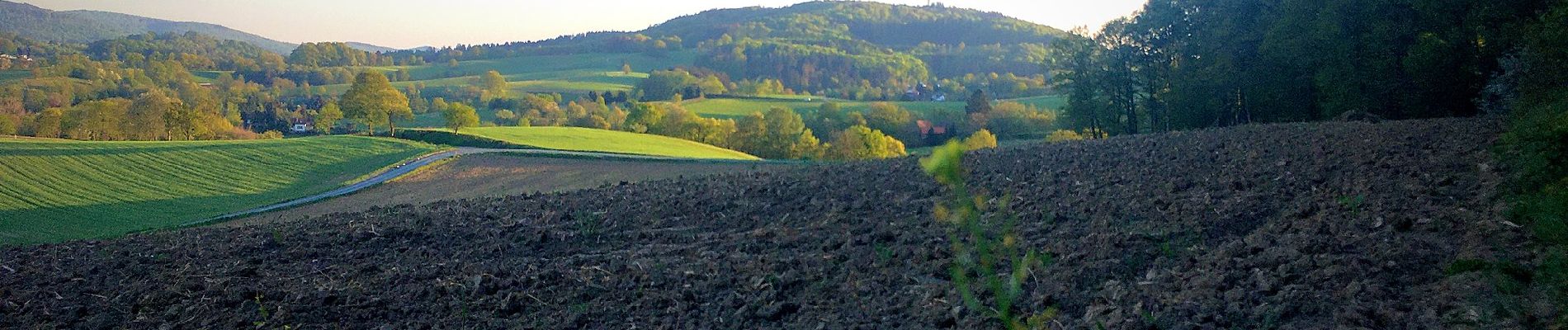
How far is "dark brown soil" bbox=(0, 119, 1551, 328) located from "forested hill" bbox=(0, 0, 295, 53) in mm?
141198

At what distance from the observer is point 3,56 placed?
327 ft

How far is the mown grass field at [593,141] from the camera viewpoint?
157 feet

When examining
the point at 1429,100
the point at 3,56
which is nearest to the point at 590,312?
the point at 1429,100

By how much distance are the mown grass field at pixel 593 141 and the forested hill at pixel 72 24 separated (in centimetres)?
10165

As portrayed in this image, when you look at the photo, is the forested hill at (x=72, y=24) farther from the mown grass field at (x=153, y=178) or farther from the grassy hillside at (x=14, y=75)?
the mown grass field at (x=153, y=178)

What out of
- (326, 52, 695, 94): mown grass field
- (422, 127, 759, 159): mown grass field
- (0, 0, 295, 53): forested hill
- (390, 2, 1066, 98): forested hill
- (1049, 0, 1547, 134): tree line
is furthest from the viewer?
(0, 0, 295, 53): forested hill

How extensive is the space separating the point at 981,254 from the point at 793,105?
92796mm

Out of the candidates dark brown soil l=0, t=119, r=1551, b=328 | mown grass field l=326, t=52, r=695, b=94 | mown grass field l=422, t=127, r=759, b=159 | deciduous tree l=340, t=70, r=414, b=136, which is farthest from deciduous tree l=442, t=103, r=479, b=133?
mown grass field l=326, t=52, r=695, b=94

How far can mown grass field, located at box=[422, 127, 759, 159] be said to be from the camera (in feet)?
157

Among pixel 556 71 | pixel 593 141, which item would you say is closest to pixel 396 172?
pixel 593 141

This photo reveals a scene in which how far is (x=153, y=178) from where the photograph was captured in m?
34.4

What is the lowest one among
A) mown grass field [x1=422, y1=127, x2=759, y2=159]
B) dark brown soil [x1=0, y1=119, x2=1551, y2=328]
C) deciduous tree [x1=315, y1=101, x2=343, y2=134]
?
mown grass field [x1=422, y1=127, x2=759, y2=159]

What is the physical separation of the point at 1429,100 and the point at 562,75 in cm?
12603

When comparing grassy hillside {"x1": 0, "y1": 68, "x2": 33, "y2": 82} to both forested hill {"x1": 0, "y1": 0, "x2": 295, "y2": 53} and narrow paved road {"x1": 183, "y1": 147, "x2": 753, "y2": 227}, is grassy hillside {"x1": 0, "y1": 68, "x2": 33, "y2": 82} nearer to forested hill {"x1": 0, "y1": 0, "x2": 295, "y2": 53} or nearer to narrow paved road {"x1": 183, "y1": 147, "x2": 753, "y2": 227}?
forested hill {"x1": 0, "y1": 0, "x2": 295, "y2": 53}
